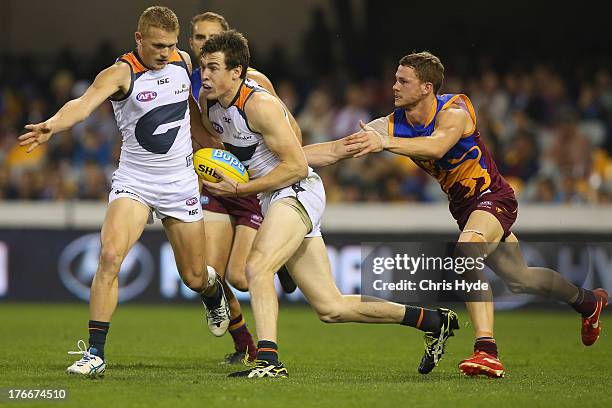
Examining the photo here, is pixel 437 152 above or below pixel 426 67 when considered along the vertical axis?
below

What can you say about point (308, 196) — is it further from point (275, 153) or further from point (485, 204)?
point (485, 204)

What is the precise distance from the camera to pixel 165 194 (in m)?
8.37

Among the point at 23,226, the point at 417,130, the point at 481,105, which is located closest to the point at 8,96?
the point at 23,226

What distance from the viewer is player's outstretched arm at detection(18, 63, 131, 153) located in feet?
24.0

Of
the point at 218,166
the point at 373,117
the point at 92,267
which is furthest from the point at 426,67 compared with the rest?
the point at 373,117

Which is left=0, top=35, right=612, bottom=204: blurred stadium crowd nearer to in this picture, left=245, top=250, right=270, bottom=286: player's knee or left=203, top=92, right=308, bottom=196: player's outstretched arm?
left=203, top=92, right=308, bottom=196: player's outstretched arm

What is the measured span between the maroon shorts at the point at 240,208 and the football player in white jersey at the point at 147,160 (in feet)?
2.15

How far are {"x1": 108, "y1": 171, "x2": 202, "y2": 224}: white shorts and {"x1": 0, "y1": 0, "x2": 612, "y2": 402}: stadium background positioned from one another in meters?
3.08

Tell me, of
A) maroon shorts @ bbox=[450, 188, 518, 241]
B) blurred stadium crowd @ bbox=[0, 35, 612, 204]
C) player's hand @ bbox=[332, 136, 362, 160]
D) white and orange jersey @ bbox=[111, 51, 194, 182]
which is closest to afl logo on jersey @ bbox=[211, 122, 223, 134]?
white and orange jersey @ bbox=[111, 51, 194, 182]

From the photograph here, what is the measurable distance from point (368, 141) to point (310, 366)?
81.4 inches

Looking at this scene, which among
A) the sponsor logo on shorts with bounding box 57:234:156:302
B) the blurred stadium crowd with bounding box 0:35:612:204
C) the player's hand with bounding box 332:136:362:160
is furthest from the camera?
the blurred stadium crowd with bounding box 0:35:612:204

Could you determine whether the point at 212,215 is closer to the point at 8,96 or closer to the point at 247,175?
the point at 247,175

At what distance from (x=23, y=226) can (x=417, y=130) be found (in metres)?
8.85

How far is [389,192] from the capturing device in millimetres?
16469
